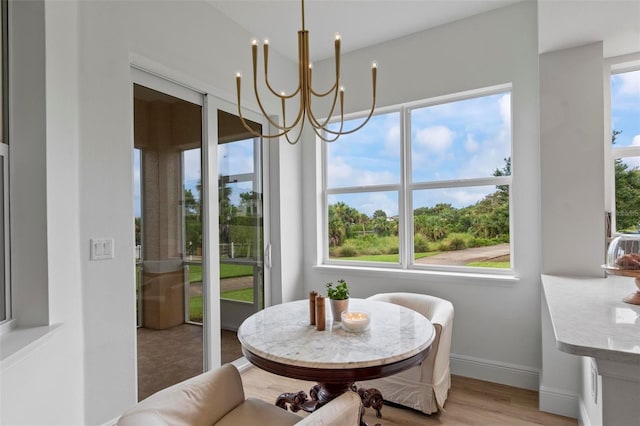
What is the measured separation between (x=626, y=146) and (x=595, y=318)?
177 centimetres

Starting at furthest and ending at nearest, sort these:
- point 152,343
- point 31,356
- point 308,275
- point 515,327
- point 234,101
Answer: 1. point 308,275
2. point 234,101
3. point 515,327
4. point 152,343
5. point 31,356

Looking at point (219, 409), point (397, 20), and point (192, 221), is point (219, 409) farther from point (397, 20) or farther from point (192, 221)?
point (397, 20)

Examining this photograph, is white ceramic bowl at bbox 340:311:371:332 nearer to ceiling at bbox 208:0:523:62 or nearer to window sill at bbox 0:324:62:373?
window sill at bbox 0:324:62:373

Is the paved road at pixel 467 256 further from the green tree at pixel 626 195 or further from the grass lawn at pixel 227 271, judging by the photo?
the grass lawn at pixel 227 271

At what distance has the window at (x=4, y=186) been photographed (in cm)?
163

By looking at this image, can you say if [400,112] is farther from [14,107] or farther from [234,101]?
[14,107]

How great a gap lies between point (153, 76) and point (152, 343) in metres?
1.87

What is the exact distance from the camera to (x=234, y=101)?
3000 millimetres

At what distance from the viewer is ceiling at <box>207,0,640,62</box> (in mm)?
1914

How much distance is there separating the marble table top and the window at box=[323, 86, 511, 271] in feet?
4.31

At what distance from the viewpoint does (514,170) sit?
275 centimetres

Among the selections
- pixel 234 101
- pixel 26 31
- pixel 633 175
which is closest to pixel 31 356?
pixel 26 31

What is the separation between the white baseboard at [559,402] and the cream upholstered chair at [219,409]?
5.40 ft

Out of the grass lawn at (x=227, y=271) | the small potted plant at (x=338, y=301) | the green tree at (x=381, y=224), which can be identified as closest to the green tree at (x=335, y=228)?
the green tree at (x=381, y=224)
